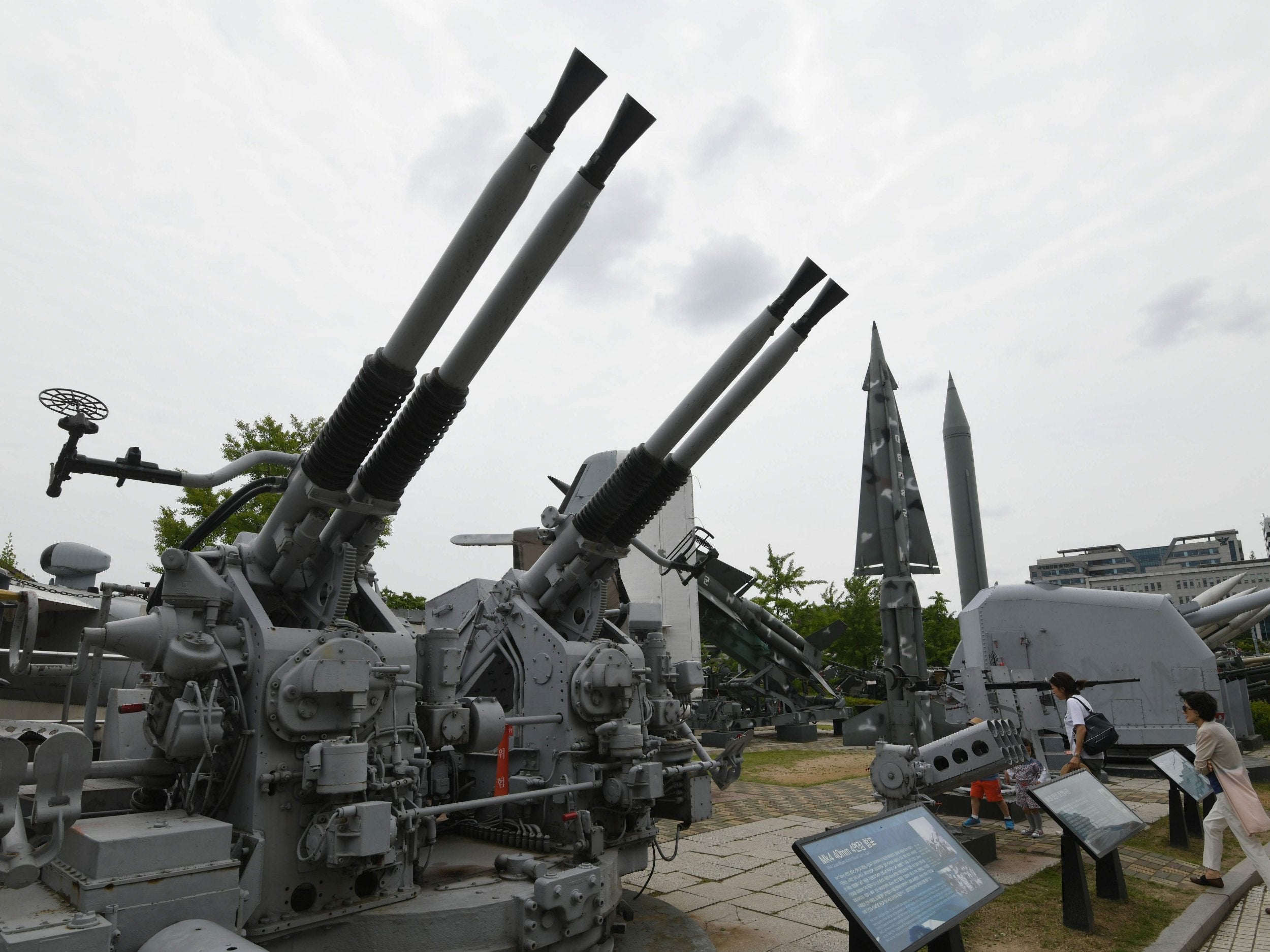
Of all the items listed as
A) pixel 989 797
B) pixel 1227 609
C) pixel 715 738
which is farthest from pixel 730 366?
pixel 1227 609

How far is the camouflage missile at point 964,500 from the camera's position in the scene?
18406 millimetres

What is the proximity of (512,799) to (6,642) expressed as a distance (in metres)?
4.47

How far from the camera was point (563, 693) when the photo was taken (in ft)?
18.5

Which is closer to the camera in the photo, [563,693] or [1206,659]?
[563,693]

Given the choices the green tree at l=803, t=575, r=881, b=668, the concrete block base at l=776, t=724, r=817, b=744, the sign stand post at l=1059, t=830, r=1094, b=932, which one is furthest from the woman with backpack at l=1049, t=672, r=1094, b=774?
the green tree at l=803, t=575, r=881, b=668

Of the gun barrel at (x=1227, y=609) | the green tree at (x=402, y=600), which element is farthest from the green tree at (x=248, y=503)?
the gun barrel at (x=1227, y=609)

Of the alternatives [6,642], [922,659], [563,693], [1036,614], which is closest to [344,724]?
[563,693]

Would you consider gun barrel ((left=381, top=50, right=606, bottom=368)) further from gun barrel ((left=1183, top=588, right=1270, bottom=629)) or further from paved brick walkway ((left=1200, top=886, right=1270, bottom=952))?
gun barrel ((left=1183, top=588, right=1270, bottom=629))

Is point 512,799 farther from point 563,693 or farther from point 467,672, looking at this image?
point 467,672

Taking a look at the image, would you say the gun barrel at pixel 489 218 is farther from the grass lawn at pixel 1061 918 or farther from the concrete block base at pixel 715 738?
the concrete block base at pixel 715 738

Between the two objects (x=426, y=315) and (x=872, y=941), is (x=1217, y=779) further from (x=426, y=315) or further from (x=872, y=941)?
(x=426, y=315)

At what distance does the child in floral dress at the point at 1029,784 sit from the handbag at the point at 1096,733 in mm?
430

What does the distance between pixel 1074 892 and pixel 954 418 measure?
15461 mm

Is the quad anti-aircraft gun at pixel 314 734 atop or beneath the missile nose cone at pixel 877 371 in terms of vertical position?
beneath
